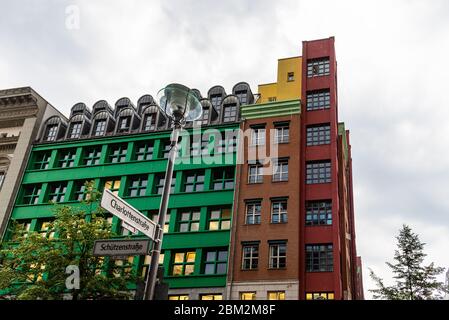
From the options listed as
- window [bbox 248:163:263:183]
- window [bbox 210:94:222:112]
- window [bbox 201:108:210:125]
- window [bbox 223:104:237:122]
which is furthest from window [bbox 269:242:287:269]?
window [bbox 210:94:222:112]

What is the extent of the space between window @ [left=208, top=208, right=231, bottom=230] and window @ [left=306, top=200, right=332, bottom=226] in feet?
19.3

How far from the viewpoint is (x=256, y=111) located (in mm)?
38812

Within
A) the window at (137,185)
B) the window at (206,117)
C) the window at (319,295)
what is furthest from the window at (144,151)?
the window at (319,295)

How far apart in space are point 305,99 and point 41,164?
24.7 m

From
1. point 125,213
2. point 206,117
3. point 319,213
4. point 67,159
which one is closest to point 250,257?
point 319,213

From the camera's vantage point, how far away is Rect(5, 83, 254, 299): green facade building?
112ft

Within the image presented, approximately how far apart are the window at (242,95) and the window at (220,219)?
36.4 feet

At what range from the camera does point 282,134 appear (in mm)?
37438

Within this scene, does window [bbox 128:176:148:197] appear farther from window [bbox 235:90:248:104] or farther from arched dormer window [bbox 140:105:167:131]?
window [bbox 235:90:248:104]

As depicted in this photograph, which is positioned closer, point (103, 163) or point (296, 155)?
point (296, 155)

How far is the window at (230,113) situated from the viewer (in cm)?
3997

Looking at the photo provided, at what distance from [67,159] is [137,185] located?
26.8ft
